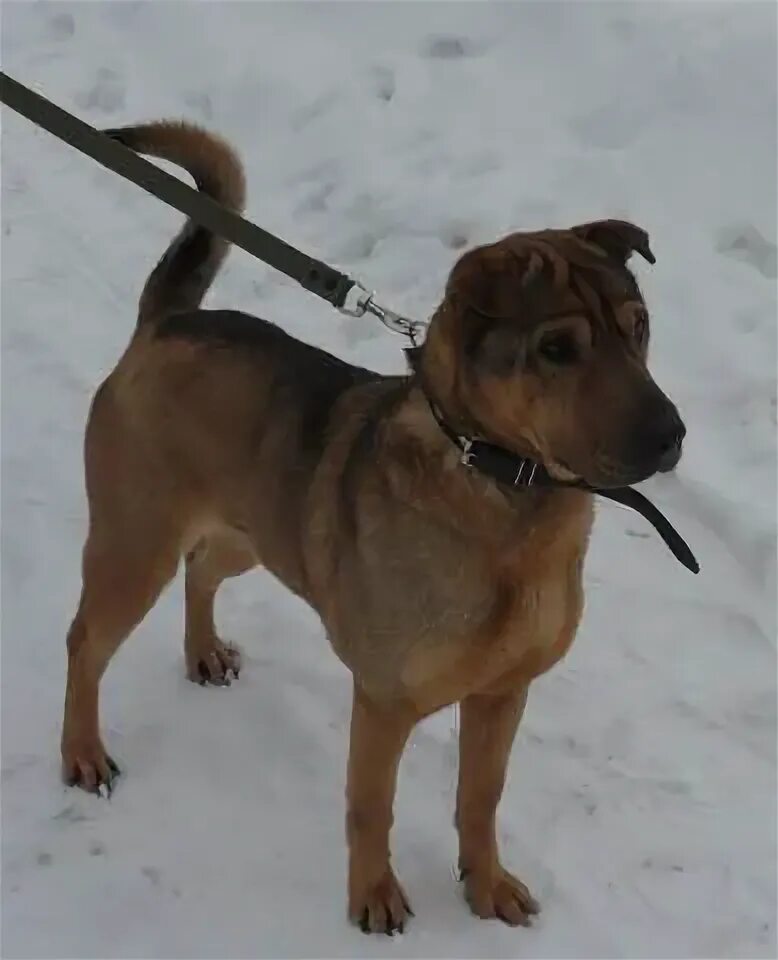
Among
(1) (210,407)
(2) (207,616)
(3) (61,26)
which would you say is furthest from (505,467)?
(3) (61,26)

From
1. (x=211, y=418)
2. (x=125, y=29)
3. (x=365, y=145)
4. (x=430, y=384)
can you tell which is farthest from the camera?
(x=125, y=29)

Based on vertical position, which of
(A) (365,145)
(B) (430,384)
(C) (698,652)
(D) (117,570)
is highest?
(A) (365,145)

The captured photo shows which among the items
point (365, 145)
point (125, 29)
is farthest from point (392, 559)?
point (125, 29)

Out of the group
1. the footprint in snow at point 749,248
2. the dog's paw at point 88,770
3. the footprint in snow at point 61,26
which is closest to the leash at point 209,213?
the dog's paw at point 88,770

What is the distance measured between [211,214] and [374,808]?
1406mm

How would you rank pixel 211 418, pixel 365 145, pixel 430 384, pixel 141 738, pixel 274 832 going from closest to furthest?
1. pixel 430 384
2. pixel 211 418
3. pixel 274 832
4. pixel 141 738
5. pixel 365 145

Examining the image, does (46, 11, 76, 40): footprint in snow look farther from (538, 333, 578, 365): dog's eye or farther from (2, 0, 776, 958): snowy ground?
(538, 333, 578, 365): dog's eye

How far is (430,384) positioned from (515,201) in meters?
3.77

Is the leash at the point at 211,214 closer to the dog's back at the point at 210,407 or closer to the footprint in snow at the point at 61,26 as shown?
the dog's back at the point at 210,407

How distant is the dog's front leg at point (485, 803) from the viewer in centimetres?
291

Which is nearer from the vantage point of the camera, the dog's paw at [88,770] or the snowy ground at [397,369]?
the snowy ground at [397,369]

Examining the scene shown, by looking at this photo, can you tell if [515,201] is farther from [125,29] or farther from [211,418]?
[211,418]

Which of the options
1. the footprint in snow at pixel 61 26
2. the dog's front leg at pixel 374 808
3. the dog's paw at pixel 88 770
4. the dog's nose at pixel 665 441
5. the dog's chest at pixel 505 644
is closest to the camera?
the dog's nose at pixel 665 441

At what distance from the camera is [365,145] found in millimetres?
6395
